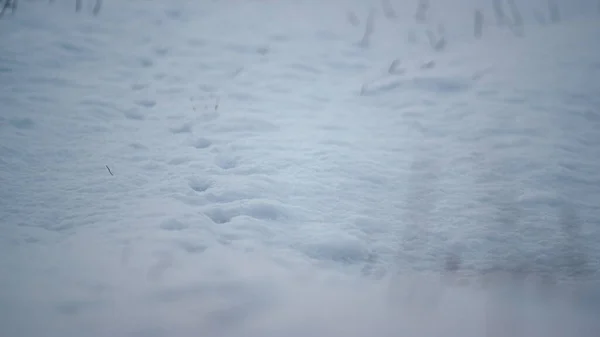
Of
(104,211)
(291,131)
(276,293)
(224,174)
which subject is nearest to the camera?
(276,293)

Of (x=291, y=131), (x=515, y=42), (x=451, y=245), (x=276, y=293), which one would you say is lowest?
(x=276, y=293)

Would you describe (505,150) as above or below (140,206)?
above

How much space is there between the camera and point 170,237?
2.72 meters

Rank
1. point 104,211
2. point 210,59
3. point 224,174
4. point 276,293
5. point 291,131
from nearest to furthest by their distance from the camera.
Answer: point 276,293, point 104,211, point 224,174, point 291,131, point 210,59

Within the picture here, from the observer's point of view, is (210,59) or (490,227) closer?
(490,227)

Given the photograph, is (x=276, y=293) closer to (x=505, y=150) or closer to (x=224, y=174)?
(x=224, y=174)

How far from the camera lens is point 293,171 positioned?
3.41 metres

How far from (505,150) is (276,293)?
1997mm

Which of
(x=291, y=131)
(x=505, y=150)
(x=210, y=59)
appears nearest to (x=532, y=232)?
(x=505, y=150)

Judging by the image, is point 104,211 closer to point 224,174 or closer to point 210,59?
point 224,174

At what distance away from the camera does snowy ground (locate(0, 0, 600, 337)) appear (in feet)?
7.87

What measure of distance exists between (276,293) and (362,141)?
1609 mm

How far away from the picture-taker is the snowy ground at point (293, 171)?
2.40m

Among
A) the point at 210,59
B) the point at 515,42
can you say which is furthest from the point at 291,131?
the point at 515,42
